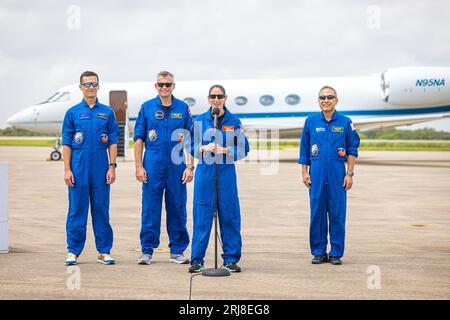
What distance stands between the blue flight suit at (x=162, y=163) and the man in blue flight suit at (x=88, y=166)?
0.38 m

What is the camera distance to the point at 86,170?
25.6ft

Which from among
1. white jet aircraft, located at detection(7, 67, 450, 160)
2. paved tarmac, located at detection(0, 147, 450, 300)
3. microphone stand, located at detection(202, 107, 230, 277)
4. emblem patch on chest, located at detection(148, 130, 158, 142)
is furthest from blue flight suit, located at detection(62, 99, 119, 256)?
white jet aircraft, located at detection(7, 67, 450, 160)

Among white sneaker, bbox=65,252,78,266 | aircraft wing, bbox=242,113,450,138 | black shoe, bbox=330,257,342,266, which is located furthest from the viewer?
aircraft wing, bbox=242,113,450,138

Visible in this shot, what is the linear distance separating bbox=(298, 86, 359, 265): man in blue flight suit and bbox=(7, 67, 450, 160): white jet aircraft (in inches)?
853

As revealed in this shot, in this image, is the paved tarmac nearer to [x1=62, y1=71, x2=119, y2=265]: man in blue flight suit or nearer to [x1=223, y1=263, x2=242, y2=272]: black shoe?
[x1=223, y1=263, x2=242, y2=272]: black shoe

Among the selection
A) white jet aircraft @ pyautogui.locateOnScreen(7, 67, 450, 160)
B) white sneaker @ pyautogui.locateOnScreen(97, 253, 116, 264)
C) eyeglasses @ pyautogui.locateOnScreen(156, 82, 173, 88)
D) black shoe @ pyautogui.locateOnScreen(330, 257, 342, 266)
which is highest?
white jet aircraft @ pyautogui.locateOnScreen(7, 67, 450, 160)

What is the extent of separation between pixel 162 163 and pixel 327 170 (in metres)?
1.83

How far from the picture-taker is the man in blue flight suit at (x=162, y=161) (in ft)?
25.9

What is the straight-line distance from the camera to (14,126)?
32281 millimetres

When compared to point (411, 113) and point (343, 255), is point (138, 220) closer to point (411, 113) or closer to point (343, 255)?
point (343, 255)

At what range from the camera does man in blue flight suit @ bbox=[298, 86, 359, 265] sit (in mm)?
8133

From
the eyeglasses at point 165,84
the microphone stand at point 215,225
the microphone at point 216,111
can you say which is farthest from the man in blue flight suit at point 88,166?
the microphone at point 216,111
